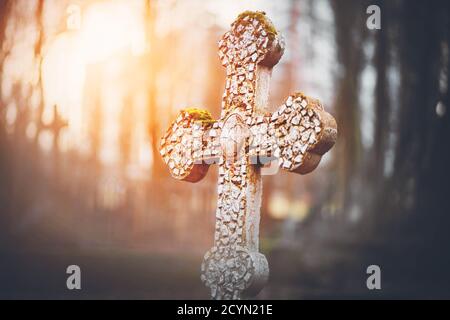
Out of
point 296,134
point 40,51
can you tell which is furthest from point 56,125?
point 296,134

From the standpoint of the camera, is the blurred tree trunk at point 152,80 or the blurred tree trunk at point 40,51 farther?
the blurred tree trunk at point 152,80

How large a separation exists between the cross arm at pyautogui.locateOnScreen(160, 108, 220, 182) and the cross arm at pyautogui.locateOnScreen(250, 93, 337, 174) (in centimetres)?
26

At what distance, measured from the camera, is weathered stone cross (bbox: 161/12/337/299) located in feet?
8.63

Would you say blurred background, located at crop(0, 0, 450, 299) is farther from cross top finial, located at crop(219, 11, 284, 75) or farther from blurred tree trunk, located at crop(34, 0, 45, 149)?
cross top finial, located at crop(219, 11, 284, 75)

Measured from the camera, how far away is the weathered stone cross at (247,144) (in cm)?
263

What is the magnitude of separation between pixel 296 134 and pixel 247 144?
293mm

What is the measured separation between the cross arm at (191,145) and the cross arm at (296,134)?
0.26m

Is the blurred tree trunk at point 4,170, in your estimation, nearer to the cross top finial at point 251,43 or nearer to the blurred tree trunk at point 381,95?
the blurred tree trunk at point 381,95

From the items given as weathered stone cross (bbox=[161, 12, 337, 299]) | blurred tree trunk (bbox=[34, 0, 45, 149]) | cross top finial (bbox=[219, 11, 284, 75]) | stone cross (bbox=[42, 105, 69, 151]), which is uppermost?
blurred tree trunk (bbox=[34, 0, 45, 149])

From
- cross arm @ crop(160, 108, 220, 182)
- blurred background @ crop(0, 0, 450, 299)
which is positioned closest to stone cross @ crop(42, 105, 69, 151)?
blurred background @ crop(0, 0, 450, 299)

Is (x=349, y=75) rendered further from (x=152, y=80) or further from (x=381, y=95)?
(x=152, y=80)

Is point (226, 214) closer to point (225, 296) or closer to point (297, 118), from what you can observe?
point (225, 296)

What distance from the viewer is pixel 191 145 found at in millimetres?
3080

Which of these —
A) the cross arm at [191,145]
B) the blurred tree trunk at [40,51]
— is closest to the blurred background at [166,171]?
the blurred tree trunk at [40,51]
